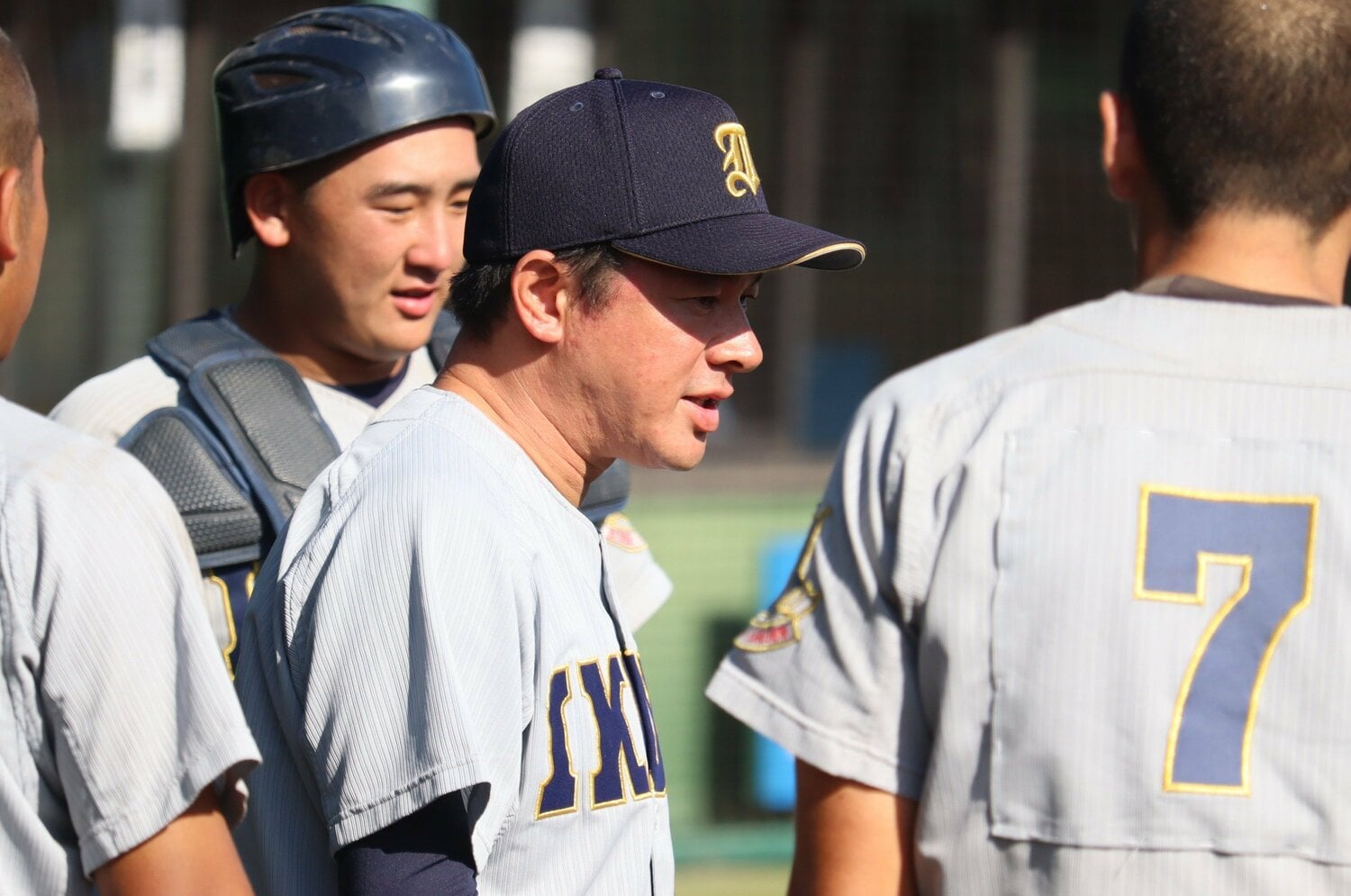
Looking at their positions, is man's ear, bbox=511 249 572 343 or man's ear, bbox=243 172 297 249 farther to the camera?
man's ear, bbox=243 172 297 249

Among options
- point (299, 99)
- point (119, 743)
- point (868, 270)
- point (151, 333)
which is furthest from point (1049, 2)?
point (119, 743)

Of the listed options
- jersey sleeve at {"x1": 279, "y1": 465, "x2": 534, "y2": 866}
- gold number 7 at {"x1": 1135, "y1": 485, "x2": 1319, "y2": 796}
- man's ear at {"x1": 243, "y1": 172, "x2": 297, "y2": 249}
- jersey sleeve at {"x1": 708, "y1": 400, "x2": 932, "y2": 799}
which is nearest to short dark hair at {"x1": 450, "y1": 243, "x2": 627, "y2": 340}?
jersey sleeve at {"x1": 279, "y1": 465, "x2": 534, "y2": 866}

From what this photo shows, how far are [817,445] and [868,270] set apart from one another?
73 centimetres

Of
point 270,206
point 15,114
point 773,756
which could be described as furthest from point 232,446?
point 773,756

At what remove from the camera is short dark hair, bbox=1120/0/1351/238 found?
1.95 meters

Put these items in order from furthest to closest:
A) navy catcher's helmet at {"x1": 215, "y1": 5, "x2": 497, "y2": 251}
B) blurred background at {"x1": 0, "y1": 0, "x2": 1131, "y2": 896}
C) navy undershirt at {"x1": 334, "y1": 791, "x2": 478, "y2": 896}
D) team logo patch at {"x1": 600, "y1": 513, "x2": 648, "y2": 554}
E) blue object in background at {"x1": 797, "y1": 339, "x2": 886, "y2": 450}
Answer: blue object in background at {"x1": 797, "y1": 339, "x2": 886, "y2": 450} → blurred background at {"x1": 0, "y1": 0, "x2": 1131, "y2": 896} → team logo patch at {"x1": 600, "y1": 513, "x2": 648, "y2": 554} → navy catcher's helmet at {"x1": 215, "y1": 5, "x2": 497, "y2": 251} → navy undershirt at {"x1": 334, "y1": 791, "x2": 478, "y2": 896}

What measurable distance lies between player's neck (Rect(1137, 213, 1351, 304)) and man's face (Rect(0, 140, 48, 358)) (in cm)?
138

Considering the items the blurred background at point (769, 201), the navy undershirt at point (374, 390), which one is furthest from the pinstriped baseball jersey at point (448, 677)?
the blurred background at point (769, 201)

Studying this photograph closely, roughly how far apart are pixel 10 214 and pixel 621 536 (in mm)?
1382

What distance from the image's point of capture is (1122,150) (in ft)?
6.85

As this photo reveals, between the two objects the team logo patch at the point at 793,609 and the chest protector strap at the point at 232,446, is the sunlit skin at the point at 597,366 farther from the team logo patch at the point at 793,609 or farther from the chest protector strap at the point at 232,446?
the chest protector strap at the point at 232,446

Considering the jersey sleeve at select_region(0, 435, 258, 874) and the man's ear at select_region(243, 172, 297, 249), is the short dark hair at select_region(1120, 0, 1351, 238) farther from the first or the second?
the man's ear at select_region(243, 172, 297, 249)

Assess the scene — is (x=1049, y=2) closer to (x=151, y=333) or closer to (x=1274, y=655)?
(x=151, y=333)

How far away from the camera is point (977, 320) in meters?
6.32
